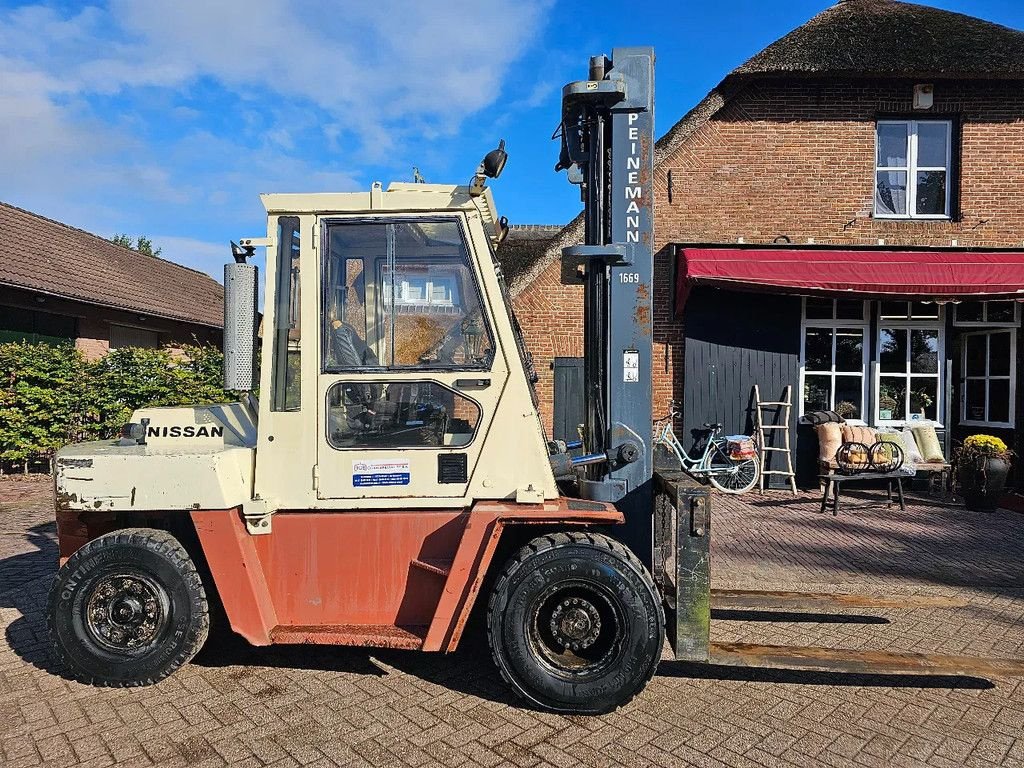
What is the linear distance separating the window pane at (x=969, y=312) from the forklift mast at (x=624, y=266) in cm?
933

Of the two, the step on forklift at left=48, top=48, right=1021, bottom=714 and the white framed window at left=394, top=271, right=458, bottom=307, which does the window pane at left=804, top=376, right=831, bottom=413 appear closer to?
the step on forklift at left=48, top=48, right=1021, bottom=714

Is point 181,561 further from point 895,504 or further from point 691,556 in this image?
point 895,504

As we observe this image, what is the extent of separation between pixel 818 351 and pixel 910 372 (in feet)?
4.98

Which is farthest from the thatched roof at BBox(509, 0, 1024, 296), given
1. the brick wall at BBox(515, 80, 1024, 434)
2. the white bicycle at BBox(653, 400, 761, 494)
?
the white bicycle at BBox(653, 400, 761, 494)

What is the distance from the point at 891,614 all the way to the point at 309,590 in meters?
4.37

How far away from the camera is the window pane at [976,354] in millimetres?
11109

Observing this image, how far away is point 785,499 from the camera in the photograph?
10195mm

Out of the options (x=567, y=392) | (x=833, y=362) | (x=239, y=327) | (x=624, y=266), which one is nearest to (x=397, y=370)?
(x=239, y=327)

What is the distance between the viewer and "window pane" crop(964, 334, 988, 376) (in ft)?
36.4

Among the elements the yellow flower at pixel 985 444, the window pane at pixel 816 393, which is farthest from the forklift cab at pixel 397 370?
the window pane at pixel 816 393

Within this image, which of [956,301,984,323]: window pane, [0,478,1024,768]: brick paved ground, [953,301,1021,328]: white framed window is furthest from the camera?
[956,301,984,323]: window pane

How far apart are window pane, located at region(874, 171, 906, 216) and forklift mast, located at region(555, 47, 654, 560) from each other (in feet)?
30.3

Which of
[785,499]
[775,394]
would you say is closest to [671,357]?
[775,394]

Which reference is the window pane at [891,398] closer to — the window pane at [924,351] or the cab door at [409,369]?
the window pane at [924,351]
